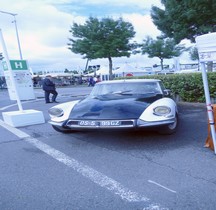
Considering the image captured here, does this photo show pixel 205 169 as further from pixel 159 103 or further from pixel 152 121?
pixel 159 103

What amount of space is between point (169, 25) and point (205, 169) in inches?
394

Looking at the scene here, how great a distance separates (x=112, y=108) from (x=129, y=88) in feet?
4.78

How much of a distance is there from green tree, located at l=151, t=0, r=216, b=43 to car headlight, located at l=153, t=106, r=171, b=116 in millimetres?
7266

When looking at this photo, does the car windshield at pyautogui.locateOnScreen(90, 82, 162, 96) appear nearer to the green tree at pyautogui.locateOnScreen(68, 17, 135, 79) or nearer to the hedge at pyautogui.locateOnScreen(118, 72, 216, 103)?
the hedge at pyautogui.locateOnScreen(118, 72, 216, 103)

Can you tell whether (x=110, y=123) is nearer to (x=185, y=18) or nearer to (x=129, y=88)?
(x=129, y=88)

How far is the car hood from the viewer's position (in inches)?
166

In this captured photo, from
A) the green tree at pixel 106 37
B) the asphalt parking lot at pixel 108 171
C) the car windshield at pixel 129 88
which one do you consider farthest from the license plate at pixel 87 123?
the green tree at pixel 106 37

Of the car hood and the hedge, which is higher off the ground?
the car hood

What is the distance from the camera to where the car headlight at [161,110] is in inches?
167

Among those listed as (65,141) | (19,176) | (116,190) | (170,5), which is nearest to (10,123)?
(65,141)

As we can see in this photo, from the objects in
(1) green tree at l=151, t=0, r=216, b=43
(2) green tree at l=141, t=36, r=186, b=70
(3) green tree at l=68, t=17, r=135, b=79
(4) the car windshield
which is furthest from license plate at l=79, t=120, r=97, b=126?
(2) green tree at l=141, t=36, r=186, b=70

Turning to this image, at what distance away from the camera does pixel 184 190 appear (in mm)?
2688

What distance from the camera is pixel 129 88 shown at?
571 cm

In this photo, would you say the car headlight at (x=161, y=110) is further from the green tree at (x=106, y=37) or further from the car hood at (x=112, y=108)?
the green tree at (x=106, y=37)
